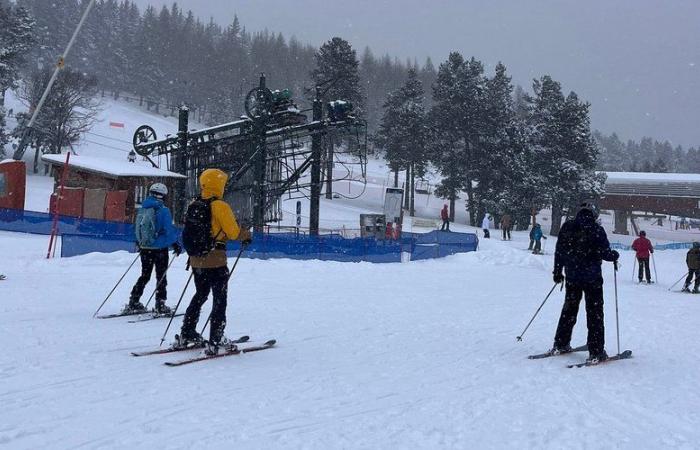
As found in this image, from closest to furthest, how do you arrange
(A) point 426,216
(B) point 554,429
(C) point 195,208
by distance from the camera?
1. (B) point 554,429
2. (C) point 195,208
3. (A) point 426,216

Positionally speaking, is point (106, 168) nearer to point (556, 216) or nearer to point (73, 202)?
point (73, 202)

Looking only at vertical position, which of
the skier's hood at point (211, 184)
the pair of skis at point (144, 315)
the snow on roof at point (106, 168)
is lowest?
the pair of skis at point (144, 315)

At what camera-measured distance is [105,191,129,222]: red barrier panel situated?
25.5 meters

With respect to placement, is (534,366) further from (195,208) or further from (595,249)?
(195,208)

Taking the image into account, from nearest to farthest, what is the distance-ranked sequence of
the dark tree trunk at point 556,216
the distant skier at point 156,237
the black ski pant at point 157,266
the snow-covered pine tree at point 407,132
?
the distant skier at point 156,237 → the black ski pant at point 157,266 → the dark tree trunk at point 556,216 → the snow-covered pine tree at point 407,132

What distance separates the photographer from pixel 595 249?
7.04 meters

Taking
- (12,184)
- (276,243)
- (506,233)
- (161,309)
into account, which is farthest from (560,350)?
(506,233)

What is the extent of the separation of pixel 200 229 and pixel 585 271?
437 cm

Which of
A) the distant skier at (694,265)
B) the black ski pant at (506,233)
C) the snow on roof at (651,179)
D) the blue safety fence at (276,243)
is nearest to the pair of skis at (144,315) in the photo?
the blue safety fence at (276,243)

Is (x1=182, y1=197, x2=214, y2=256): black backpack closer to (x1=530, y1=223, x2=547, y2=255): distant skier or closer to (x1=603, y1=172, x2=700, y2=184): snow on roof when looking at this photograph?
(x1=530, y1=223, x2=547, y2=255): distant skier

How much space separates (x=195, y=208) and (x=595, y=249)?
4550 millimetres

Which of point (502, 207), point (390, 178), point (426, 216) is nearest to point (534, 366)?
point (502, 207)

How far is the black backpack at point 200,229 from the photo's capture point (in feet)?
20.7

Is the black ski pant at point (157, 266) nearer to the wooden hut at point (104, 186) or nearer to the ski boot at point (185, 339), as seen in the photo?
the ski boot at point (185, 339)
